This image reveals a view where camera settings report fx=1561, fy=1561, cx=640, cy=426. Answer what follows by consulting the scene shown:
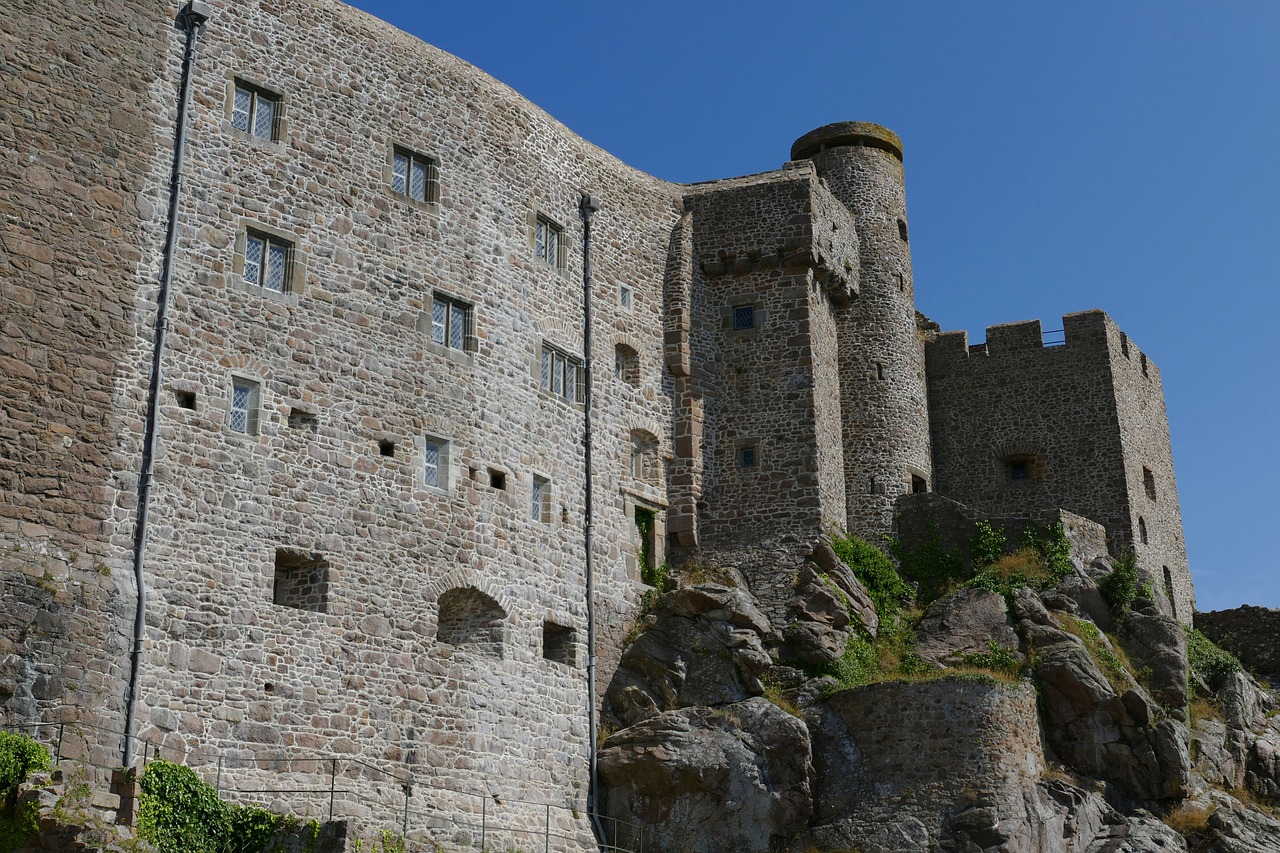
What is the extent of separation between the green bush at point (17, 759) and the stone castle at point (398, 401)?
3.75 feet

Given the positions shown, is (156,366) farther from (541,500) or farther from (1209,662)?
(1209,662)

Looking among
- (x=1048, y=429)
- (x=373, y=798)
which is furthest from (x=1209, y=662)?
(x=373, y=798)

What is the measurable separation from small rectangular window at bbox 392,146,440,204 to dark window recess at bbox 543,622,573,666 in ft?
30.4

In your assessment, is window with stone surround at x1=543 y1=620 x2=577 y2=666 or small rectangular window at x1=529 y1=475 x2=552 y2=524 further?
small rectangular window at x1=529 y1=475 x2=552 y2=524

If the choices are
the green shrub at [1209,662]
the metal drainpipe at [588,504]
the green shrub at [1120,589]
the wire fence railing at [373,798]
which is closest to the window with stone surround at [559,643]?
the metal drainpipe at [588,504]

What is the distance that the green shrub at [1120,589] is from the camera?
122 ft

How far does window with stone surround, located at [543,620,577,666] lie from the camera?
107 ft

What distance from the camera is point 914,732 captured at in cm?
3100

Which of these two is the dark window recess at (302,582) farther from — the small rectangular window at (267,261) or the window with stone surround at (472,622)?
the small rectangular window at (267,261)

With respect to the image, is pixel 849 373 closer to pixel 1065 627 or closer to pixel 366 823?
pixel 1065 627

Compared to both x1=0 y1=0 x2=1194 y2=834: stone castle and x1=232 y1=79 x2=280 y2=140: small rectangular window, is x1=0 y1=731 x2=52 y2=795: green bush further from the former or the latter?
x1=232 y1=79 x2=280 y2=140: small rectangular window

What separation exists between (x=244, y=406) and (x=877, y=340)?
63.6 feet

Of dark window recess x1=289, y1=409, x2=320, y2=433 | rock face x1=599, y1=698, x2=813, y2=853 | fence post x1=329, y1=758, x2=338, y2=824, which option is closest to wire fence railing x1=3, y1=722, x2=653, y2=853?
fence post x1=329, y1=758, x2=338, y2=824

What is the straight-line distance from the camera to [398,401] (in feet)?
99.0
